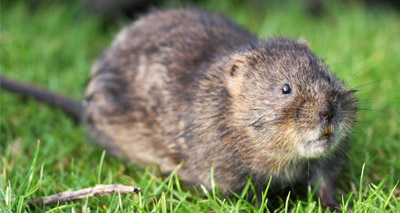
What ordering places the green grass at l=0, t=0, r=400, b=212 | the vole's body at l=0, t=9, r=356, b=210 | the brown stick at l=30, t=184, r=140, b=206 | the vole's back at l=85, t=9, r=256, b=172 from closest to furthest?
the vole's body at l=0, t=9, r=356, b=210 → the brown stick at l=30, t=184, r=140, b=206 → the green grass at l=0, t=0, r=400, b=212 → the vole's back at l=85, t=9, r=256, b=172

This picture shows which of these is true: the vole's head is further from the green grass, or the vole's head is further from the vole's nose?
the green grass

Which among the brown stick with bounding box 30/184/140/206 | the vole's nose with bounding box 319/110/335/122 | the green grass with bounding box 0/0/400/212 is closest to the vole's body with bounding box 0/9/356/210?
the vole's nose with bounding box 319/110/335/122

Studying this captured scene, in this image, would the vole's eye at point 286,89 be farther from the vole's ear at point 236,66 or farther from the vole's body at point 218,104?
the vole's ear at point 236,66

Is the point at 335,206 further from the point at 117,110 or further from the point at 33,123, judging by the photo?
the point at 33,123

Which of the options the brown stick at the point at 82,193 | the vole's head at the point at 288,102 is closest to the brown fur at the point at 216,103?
the vole's head at the point at 288,102

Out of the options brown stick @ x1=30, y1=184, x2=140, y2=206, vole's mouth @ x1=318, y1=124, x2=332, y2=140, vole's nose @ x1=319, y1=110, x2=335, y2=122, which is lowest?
brown stick @ x1=30, y1=184, x2=140, y2=206

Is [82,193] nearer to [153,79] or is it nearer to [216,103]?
[216,103]

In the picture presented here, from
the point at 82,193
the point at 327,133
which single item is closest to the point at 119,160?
the point at 82,193

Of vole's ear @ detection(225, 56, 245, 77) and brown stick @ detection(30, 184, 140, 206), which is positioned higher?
vole's ear @ detection(225, 56, 245, 77)
